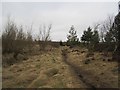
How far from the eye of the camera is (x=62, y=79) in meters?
17.2

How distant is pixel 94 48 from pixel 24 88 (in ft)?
82.9

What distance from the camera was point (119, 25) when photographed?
24250mm

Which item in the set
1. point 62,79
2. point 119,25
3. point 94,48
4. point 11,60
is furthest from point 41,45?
point 62,79

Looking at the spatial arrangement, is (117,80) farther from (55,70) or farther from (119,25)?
(119,25)

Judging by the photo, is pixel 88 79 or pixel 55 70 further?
pixel 55 70

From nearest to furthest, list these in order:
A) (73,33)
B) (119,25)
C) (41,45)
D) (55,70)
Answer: (55,70) → (119,25) → (41,45) → (73,33)

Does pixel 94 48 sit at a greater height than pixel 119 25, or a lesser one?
lesser

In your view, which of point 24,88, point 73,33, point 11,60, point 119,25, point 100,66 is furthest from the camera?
point 73,33

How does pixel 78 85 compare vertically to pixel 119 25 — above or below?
below

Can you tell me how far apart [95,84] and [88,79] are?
5.19 ft

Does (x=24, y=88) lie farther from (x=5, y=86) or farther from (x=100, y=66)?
(x=100, y=66)

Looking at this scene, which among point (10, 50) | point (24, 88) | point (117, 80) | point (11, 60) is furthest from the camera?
point (10, 50)

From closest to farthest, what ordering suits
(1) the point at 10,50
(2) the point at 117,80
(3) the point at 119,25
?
1. (2) the point at 117,80
2. (3) the point at 119,25
3. (1) the point at 10,50

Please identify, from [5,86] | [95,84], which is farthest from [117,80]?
Answer: [5,86]
